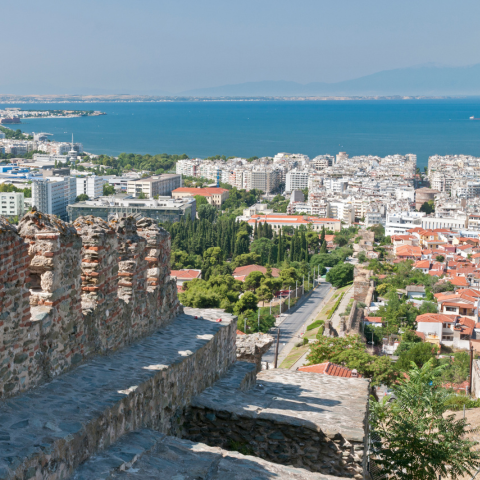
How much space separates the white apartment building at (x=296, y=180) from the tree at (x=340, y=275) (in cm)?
5999

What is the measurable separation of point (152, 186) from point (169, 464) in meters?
86.9

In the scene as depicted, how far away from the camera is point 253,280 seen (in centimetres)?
4262

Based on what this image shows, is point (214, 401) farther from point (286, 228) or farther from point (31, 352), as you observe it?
point (286, 228)

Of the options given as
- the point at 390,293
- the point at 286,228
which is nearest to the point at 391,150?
the point at 286,228

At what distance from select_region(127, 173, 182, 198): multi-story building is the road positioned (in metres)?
Result: 44.4

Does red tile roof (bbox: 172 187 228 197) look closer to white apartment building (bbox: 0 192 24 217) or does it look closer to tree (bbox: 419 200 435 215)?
white apartment building (bbox: 0 192 24 217)

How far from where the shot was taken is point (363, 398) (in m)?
7.92

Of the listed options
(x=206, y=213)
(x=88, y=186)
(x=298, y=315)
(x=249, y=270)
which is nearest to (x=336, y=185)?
(x=206, y=213)

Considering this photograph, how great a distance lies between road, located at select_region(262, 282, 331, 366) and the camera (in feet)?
109

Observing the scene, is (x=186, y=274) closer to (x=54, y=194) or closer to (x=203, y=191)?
(x=54, y=194)

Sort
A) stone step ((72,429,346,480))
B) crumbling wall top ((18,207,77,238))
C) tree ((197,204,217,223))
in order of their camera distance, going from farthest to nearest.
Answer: tree ((197,204,217,223))
crumbling wall top ((18,207,77,238))
stone step ((72,429,346,480))

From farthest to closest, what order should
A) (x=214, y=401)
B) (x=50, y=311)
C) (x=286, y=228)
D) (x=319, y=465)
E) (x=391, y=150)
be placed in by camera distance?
(x=391, y=150), (x=286, y=228), (x=214, y=401), (x=319, y=465), (x=50, y=311)

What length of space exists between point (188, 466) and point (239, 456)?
495 mm

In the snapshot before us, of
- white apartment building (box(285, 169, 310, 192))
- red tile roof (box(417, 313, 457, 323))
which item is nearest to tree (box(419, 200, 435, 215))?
white apartment building (box(285, 169, 310, 192))
